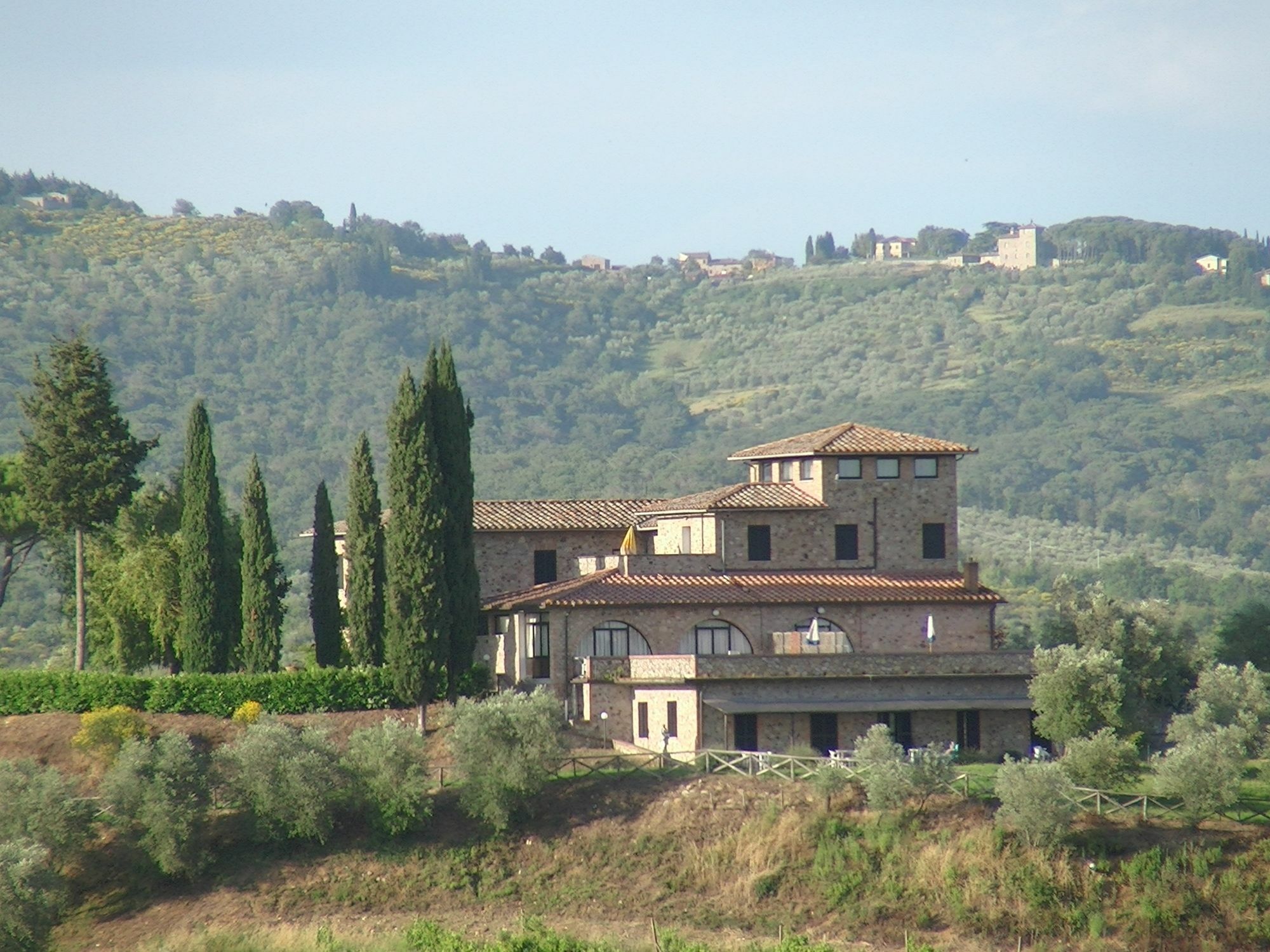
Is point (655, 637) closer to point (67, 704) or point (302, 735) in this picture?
point (302, 735)

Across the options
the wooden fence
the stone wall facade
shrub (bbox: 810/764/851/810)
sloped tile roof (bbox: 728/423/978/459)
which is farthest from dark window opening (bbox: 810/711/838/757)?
the stone wall facade

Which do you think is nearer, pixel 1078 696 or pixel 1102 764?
pixel 1102 764

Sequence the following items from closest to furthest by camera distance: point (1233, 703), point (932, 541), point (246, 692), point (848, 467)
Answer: point (246, 692), point (1233, 703), point (932, 541), point (848, 467)

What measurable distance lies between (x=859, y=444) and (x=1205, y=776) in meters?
17.6

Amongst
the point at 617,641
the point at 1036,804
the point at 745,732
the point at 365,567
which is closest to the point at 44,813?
the point at 365,567

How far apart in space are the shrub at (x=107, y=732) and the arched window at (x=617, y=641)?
490 inches

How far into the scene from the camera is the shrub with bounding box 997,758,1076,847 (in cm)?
4578

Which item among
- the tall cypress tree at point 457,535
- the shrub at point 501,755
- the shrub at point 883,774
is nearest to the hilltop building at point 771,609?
the tall cypress tree at point 457,535

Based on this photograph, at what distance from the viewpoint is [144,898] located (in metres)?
47.8

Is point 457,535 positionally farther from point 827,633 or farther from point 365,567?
point 827,633

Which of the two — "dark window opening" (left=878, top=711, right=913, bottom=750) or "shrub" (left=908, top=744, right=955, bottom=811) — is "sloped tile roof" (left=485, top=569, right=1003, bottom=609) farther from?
"shrub" (left=908, top=744, right=955, bottom=811)

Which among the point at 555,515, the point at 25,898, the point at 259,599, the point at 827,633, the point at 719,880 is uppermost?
the point at 555,515

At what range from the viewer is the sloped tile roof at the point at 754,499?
195ft

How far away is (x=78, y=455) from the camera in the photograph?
2431 inches
